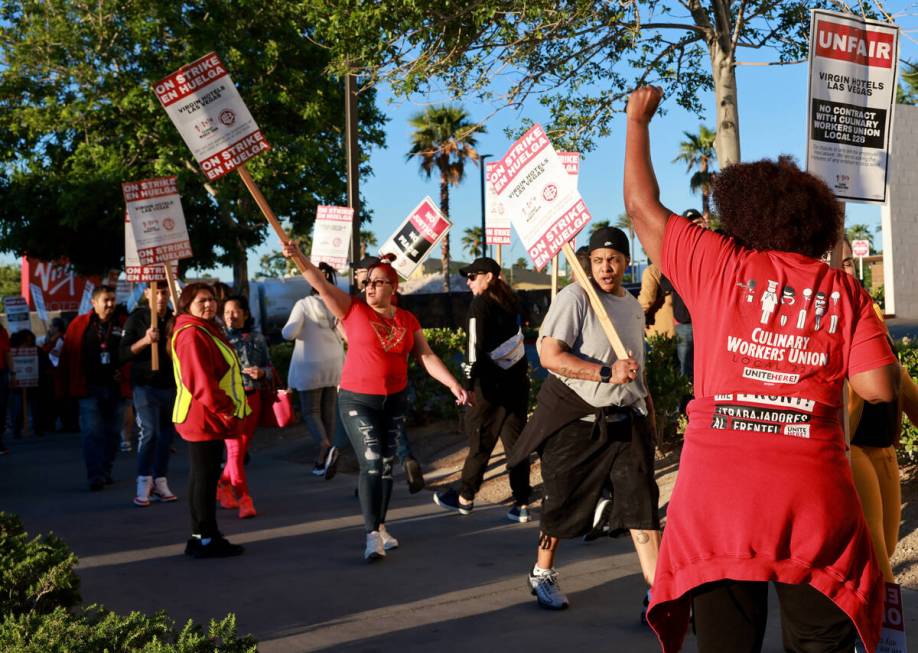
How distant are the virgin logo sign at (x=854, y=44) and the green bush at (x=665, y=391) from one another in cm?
460

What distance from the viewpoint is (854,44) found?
4.28 meters

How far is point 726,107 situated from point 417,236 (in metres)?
3.55

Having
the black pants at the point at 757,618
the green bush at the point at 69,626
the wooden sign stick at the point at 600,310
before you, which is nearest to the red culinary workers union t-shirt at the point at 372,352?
the wooden sign stick at the point at 600,310

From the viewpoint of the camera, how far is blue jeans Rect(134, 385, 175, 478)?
31.1 ft

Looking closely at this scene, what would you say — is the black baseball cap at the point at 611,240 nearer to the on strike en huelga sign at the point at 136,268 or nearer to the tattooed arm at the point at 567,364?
the tattooed arm at the point at 567,364

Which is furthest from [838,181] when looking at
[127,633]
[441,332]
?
[441,332]

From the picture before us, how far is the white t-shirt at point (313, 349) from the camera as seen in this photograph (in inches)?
424

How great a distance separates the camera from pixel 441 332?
13508 mm

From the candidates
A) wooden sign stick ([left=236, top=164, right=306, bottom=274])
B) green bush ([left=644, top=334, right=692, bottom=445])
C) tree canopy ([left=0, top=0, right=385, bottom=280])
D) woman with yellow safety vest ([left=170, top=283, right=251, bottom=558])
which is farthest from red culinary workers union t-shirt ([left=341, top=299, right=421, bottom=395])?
tree canopy ([left=0, top=0, right=385, bottom=280])

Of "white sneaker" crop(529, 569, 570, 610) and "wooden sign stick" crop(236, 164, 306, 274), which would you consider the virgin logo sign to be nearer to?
"white sneaker" crop(529, 569, 570, 610)

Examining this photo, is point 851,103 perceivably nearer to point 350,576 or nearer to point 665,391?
point 350,576

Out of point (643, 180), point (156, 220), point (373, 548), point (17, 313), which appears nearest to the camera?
point (643, 180)

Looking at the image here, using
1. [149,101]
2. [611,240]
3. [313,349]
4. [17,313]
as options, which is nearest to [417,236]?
[313,349]

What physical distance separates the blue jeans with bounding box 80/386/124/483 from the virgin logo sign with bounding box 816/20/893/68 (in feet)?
26.6
